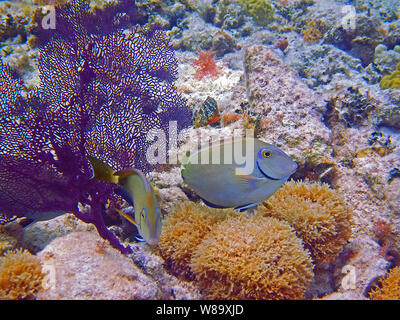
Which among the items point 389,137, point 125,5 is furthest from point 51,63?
point 389,137

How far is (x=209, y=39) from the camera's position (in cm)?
897

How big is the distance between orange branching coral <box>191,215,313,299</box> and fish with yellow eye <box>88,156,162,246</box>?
2.60 ft

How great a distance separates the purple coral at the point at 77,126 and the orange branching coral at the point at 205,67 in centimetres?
238

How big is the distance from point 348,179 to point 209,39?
7251mm

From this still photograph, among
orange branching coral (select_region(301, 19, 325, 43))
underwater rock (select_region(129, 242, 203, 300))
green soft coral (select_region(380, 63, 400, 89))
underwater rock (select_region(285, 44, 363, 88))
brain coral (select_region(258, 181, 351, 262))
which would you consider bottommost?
underwater rock (select_region(129, 242, 203, 300))

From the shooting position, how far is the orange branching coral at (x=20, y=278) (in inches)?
80.3

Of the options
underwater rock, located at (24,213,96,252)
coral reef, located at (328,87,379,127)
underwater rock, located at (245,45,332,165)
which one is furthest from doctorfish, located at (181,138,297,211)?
coral reef, located at (328,87,379,127)

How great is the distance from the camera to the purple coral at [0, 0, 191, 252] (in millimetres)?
2762

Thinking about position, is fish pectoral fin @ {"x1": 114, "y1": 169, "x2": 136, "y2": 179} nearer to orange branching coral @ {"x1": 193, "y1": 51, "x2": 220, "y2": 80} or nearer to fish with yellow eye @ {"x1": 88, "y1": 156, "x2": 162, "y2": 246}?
fish with yellow eye @ {"x1": 88, "y1": 156, "x2": 162, "y2": 246}

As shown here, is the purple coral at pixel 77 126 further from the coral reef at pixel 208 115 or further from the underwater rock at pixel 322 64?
the underwater rock at pixel 322 64

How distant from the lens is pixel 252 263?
2.21 meters

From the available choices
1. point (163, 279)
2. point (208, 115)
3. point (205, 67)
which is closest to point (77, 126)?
point (163, 279)

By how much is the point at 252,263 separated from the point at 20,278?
6.44ft

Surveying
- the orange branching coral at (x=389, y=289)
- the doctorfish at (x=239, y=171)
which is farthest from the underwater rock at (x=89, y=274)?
the orange branching coral at (x=389, y=289)
